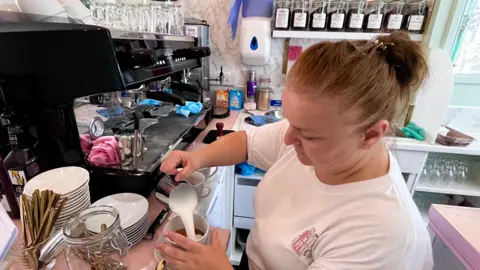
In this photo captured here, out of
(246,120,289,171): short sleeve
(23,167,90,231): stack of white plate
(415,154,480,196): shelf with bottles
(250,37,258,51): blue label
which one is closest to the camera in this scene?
(23,167,90,231): stack of white plate

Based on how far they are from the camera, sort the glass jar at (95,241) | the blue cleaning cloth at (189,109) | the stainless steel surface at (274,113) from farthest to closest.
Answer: the stainless steel surface at (274,113), the blue cleaning cloth at (189,109), the glass jar at (95,241)

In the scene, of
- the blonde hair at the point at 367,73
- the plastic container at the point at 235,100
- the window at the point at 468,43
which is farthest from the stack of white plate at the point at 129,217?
the window at the point at 468,43

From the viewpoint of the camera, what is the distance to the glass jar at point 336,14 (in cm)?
155

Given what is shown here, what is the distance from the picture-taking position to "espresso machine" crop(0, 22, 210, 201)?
1.87 ft

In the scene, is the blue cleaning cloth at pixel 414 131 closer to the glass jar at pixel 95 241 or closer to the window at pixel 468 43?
the window at pixel 468 43

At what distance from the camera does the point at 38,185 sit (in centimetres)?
63

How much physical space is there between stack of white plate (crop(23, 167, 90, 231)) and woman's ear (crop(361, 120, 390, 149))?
62 centimetres

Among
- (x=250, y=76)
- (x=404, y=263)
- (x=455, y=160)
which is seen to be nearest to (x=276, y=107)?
(x=250, y=76)

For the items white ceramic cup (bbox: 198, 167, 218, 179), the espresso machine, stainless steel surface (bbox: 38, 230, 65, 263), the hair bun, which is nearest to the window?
the hair bun

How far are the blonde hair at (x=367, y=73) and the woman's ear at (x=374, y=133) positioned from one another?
11 millimetres

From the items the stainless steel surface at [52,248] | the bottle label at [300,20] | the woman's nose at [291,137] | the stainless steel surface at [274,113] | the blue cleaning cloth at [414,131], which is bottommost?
the stainless steel surface at [274,113]

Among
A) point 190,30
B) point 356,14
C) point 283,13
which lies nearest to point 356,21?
point 356,14

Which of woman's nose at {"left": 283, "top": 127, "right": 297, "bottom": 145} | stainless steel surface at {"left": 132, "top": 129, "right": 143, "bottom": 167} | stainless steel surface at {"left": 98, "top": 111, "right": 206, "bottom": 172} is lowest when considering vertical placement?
stainless steel surface at {"left": 98, "top": 111, "right": 206, "bottom": 172}

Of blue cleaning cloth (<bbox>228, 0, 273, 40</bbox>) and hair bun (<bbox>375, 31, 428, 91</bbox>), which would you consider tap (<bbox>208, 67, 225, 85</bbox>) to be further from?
hair bun (<bbox>375, 31, 428, 91</bbox>)
